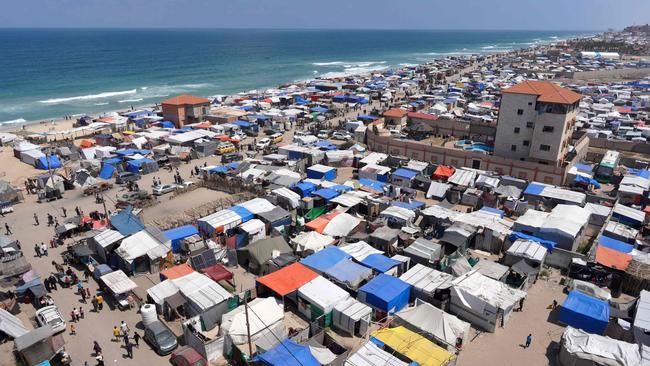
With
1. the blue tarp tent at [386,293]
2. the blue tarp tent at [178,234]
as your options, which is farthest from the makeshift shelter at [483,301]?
the blue tarp tent at [178,234]

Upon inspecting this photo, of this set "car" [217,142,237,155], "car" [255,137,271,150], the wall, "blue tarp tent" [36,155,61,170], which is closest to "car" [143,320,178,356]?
"car" [217,142,237,155]

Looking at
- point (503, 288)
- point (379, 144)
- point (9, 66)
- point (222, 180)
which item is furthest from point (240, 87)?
point (503, 288)

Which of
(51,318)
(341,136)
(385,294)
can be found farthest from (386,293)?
(341,136)

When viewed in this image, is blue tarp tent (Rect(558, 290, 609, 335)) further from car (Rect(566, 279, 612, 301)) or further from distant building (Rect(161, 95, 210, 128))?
distant building (Rect(161, 95, 210, 128))

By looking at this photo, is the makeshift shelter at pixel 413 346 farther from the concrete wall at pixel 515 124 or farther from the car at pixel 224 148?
the car at pixel 224 148

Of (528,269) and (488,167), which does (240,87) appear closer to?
(488,167)

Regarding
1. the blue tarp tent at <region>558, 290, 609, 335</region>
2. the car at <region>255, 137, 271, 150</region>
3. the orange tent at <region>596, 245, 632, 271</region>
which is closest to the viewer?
the blue tarp tent at <region>558, 290, 609, 335</region>
